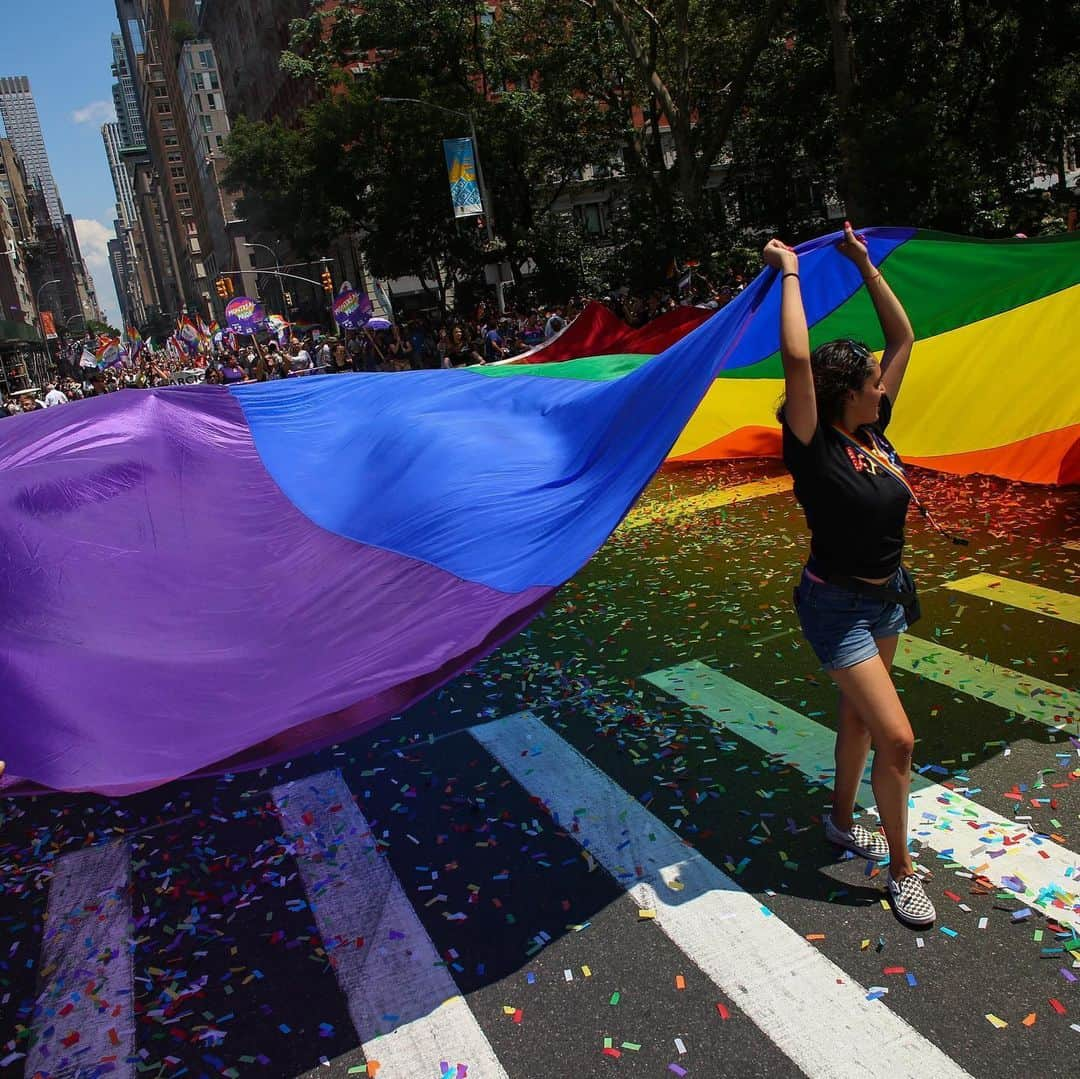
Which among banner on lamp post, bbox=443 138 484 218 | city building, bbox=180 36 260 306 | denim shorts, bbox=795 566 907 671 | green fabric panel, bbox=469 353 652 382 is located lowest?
denim shorts, bbox=795 566 907 671

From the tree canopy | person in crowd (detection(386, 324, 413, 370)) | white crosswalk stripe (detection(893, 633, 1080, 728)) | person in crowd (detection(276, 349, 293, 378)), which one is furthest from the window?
white crosswalk stripe (detection(893, 633, 1080, 728))

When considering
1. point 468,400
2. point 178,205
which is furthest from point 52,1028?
point 178,205

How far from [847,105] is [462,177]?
47.2 feet

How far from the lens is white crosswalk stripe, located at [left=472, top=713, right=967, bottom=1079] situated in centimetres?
293

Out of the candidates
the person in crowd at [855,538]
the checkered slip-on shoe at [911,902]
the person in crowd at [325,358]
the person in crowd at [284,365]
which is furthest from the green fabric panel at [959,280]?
the person in crowd at [325,358]

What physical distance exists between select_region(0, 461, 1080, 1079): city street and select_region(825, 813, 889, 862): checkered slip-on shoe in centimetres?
8

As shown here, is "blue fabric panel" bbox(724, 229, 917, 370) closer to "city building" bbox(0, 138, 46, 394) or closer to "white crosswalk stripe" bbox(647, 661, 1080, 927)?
"white crosswalk stripe" bbox(647, 661, 1080, 927)

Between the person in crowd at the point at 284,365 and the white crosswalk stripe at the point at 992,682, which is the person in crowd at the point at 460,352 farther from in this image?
the white crosswalk stripe at the point at 992,682

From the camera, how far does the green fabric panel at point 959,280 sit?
20.1 feet

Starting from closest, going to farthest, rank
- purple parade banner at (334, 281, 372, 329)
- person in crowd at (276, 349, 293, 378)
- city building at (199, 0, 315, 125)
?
purple parade banner at (334, 281, 372, 329)
person in crowd at (276, 349, 293, 378)
city building at (199, 0, 315, 125)

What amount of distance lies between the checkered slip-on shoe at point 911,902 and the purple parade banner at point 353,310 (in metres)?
26.3

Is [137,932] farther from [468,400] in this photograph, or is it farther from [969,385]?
[969,385]

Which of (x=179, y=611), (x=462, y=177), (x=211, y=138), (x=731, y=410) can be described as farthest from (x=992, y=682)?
(x=211, y=138)

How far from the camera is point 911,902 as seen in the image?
347 centimetres
